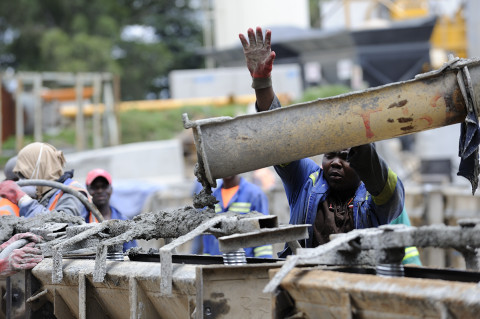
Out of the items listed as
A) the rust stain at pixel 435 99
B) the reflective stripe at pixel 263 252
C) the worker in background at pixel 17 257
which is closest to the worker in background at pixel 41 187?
the worker in background at pixel 17 257

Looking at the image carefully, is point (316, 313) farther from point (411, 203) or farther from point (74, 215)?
point (411, 203)

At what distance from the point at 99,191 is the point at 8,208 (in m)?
1.58

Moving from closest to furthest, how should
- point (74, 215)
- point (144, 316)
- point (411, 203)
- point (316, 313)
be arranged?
point (316, 313) < point (144, 316) < point (74, 215) < point (411, 203)

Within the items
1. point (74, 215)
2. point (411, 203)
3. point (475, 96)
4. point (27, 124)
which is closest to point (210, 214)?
point (475, 96)

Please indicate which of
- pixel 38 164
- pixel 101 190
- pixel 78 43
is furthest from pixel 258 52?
pixel 78 43

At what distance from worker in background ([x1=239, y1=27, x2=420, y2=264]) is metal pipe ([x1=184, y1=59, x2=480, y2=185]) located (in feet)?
0.83

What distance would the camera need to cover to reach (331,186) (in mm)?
4668

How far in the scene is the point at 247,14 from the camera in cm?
3434

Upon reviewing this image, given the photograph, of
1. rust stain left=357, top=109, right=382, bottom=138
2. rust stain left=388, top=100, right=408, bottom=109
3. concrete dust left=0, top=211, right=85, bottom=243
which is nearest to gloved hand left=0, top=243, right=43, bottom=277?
concrete dust left=0, top=211, right=85, bottom=243

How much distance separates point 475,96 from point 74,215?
10.5 ft

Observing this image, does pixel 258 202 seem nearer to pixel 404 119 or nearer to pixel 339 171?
pixel 339 171

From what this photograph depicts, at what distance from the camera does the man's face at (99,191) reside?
7395 millimetres

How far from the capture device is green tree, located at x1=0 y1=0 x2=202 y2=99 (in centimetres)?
2770

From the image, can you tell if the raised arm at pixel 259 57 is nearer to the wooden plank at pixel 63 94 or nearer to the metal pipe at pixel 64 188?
the metal pipe at pixel 64 188
